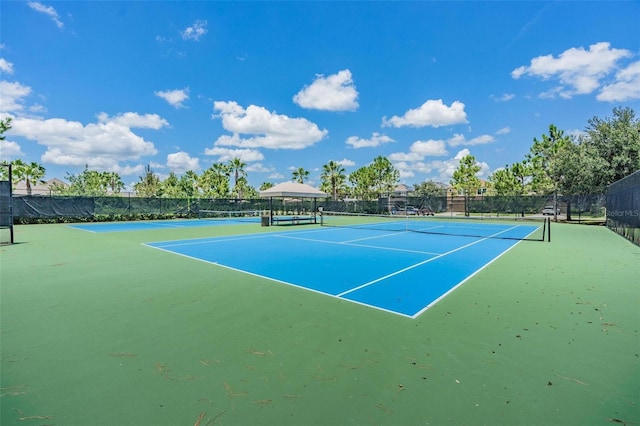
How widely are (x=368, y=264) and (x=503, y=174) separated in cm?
5443

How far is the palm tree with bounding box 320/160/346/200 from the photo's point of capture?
210 ft

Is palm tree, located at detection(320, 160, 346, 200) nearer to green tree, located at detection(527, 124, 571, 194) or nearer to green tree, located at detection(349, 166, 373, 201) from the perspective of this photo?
green tree, located at detection(349, 166, 373, 201)

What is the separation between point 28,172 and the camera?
1567 inches

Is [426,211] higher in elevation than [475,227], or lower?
higher

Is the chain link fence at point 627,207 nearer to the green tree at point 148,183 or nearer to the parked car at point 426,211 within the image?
the parked car at point 426,211

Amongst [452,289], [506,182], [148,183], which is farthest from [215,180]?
[452,289]

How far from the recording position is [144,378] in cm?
295

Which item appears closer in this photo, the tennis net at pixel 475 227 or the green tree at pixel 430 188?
the tennis net at pixel 475 227

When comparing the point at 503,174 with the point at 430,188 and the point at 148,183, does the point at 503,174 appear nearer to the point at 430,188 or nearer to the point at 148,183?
the point at 430,188

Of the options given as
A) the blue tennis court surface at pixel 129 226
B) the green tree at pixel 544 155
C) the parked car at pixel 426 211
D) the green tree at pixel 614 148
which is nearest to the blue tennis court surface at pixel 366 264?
the blue tennis court surface at pixel 129 226

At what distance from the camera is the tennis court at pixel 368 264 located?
225 inches

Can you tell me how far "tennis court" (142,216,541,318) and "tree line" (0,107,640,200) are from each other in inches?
650

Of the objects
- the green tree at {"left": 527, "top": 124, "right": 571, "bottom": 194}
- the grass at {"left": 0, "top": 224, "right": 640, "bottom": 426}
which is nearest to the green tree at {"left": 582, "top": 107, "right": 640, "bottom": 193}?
the green tree at {"left": 527, "top": 124, "right": 571, "bottom": 194}

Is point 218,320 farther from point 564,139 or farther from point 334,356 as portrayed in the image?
point 564,139
